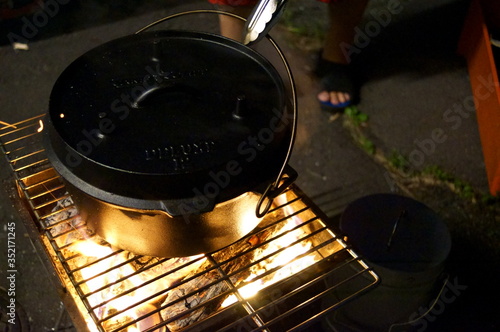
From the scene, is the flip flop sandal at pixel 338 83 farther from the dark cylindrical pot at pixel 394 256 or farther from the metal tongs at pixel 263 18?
the metal tongs at pixel 263 18

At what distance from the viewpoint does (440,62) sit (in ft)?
11.4

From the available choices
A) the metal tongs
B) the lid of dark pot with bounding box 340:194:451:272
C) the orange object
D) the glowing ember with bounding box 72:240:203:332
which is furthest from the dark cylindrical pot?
the orange object

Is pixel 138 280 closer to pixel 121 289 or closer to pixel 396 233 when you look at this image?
pixel 121 289

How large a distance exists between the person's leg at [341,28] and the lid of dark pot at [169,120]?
66.0 inches

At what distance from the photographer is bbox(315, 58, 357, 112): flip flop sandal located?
3057mm

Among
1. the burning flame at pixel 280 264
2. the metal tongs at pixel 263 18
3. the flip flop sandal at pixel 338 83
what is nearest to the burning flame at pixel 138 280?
the burning flame at pixel 280 264

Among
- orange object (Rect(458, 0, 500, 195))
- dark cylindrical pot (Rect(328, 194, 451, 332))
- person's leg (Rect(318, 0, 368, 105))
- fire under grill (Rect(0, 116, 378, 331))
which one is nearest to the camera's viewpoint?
fire under grill (Rect(0, 116, 378, 331))

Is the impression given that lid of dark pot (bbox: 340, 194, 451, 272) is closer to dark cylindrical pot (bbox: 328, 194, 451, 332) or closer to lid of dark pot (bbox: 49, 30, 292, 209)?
dark cylindrical pot (bbox: 328, 194, 451, 332)

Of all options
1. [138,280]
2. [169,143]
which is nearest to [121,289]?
[138,280]

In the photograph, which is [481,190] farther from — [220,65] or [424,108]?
[220,65]

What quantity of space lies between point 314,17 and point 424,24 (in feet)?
2.73

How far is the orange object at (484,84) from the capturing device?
269 cm

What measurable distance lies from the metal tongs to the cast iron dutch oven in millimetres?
157

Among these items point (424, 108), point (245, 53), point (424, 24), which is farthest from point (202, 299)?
point (424, 24)
